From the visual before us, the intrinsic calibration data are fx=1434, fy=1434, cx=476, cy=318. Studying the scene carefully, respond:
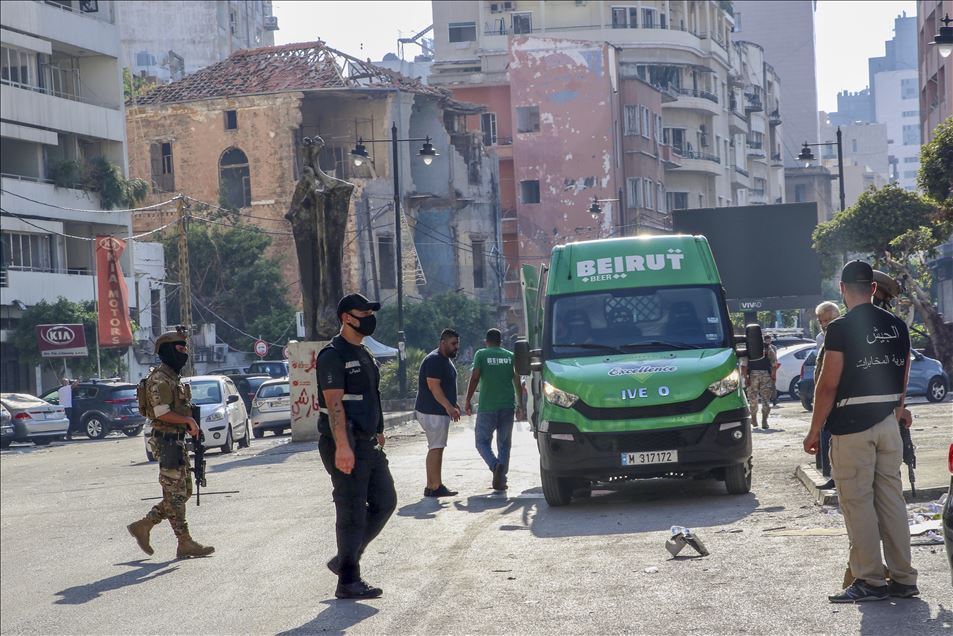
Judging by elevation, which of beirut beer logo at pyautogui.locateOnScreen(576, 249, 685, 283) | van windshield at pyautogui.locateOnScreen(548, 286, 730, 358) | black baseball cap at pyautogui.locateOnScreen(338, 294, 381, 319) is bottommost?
van windshield at pyautogui.locateOnScreen(548, 286, 730, 358)

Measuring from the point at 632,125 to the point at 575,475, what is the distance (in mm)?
65158

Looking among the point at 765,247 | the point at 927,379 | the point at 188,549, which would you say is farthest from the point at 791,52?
the point at 188,549

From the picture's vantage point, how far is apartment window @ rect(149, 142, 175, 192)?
Result: 63.8 metres

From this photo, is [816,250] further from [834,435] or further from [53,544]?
[834,435]

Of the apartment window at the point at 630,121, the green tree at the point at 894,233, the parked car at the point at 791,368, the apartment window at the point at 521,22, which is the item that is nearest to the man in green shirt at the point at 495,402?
the green tree at the point at 894,233

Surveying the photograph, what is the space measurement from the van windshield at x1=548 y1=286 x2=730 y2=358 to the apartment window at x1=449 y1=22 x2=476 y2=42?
74220mm

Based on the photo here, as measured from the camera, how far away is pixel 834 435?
27.1ft

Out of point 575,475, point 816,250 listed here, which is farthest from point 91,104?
point 575,475

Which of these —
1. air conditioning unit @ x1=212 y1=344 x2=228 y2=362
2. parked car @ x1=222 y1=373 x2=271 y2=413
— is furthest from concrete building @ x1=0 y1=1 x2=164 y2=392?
parked car @ x1=222 y1=373 x2=271 y2=413

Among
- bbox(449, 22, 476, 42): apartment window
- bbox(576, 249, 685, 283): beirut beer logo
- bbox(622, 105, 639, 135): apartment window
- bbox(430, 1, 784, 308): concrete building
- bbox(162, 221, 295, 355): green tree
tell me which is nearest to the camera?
bbox(576, 249, 685, 283): beirut beer logo

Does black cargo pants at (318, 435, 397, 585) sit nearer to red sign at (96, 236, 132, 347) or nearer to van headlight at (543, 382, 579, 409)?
van headlight at (543, 382, 579, 409)

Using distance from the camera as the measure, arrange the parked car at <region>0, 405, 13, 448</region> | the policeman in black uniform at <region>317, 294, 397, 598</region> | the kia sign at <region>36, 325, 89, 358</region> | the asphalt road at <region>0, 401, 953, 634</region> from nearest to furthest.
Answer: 1. the asphalt road at <region>0, 401, 953, 634</region>
2. the policeman in black uniform at <region>317, 294, 397, 598</region>
3. the parked car at <region>0, 405, 13, 448</region>
4. the kia sign at <region>36, 325, 89, 358</region>

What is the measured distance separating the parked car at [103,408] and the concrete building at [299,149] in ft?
69.4

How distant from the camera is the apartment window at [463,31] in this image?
87.4m
